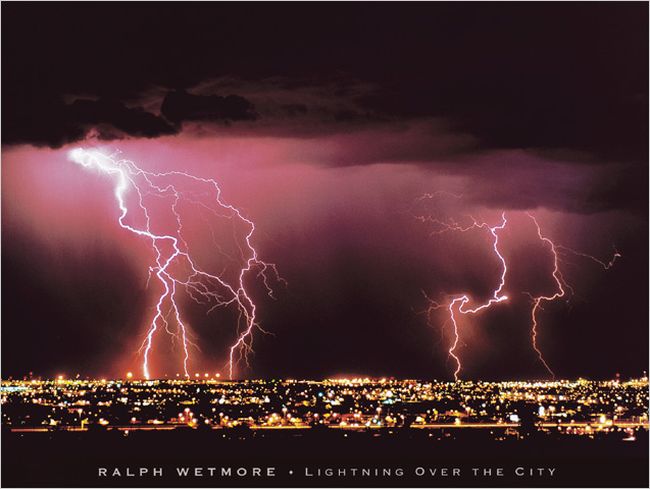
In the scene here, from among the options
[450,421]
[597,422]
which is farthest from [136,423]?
[597,422]

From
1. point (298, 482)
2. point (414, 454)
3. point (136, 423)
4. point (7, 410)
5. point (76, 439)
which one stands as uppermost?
point (7, 410)

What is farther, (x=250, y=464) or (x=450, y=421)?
(x=450, y=421)

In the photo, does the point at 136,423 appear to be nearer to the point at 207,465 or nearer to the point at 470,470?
the point at 207,465

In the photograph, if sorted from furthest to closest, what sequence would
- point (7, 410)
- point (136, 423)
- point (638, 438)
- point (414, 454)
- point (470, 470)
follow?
point (7, 410)
point (136, 423)
point (638, 438)
point (414, 454)
point (470, 470)

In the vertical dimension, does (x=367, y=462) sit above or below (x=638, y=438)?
below

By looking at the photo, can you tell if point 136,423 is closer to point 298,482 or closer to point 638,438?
point 638,438

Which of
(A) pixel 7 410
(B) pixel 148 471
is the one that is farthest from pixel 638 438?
(A) pixel 7 410

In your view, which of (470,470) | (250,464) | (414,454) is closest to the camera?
(470,470)
